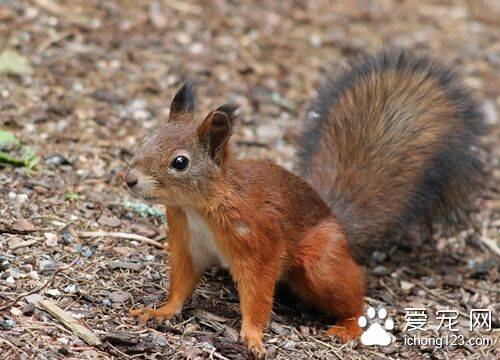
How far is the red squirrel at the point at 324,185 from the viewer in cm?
415

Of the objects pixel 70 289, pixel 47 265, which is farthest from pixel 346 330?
pixel 47 265

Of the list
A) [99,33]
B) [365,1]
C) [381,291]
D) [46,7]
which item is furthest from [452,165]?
[365,1]

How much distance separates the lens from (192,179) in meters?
4.09

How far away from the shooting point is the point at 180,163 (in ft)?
13.4

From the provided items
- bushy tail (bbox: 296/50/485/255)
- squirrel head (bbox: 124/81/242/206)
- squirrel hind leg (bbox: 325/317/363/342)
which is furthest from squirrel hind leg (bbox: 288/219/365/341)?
squirrel head (bbox: 124/81/242/206)

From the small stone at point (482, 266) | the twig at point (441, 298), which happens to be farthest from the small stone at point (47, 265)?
the small stone at point (482, 266)

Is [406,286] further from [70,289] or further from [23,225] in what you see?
[23,225]

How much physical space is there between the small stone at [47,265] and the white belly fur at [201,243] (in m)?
0.76

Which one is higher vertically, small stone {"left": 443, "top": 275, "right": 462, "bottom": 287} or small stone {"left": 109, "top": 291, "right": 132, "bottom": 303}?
small stone {"left": 109, "top": 291, "right": 132, "bottom": 303}

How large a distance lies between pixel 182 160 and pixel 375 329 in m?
1.57

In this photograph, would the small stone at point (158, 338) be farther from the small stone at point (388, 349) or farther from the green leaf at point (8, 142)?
the green leaf at point (8, 142)

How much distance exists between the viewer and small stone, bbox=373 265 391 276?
5.56 m

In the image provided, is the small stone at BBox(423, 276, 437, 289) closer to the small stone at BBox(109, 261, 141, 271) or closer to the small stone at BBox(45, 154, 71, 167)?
the small stone at BBox(109, 261, 141, 271)

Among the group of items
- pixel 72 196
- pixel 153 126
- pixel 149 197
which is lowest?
pixel 72 196
